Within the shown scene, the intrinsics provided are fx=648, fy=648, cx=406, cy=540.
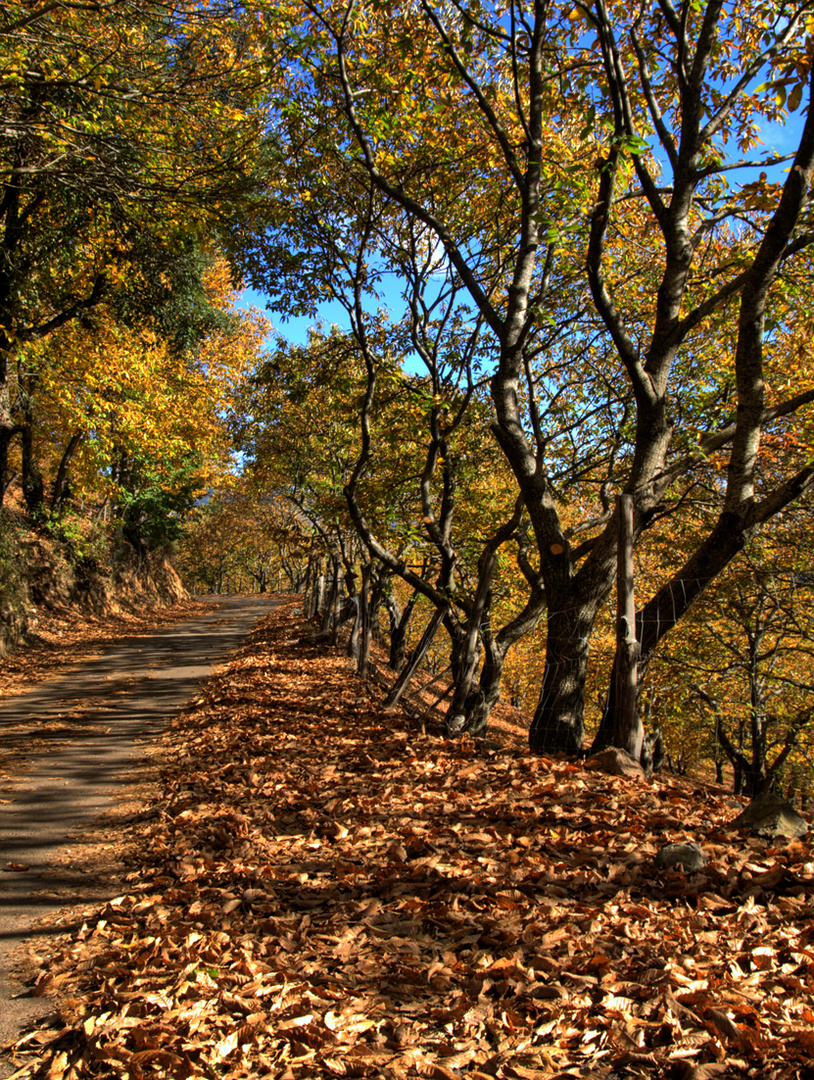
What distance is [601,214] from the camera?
5.70m

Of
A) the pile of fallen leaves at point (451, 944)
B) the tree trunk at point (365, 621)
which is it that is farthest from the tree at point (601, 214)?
the tree trunk at point (365, 621)

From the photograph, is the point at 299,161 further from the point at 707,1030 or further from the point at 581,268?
the point at 707,1030

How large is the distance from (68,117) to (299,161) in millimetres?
2853

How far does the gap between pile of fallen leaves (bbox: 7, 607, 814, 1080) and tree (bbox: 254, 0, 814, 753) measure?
1.80 meters

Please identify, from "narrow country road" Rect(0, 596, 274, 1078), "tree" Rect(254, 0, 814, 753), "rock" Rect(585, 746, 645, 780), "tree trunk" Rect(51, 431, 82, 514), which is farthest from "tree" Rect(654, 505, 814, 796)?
"tree trunk" Rect(51, 431, 82, 514)

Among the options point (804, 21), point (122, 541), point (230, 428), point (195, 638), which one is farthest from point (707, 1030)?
point (122, 541)

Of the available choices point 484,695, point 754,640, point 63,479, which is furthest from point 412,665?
→ point 63,479

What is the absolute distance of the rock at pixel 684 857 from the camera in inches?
137

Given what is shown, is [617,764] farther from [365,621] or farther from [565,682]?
[365,621]

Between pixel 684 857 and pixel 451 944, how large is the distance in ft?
4.45

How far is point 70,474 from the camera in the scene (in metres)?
19.2

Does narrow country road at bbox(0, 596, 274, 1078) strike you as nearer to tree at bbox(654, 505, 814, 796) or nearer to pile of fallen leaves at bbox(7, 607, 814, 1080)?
pile of fallen leaves at bbox(7, 607, 814, 1080)

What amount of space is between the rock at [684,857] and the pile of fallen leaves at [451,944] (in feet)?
0.22

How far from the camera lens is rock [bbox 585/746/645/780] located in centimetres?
505
